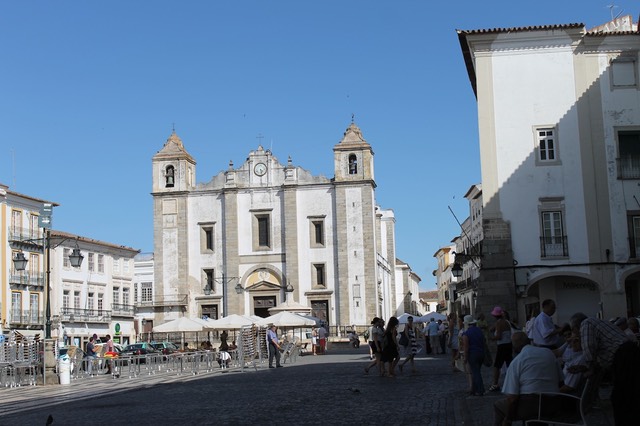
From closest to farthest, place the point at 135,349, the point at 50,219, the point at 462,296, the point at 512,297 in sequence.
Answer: the point at 50,219
the point at 512,297
the point at 135,349
the point at 462,296

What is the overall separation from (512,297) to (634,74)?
27.7 ft

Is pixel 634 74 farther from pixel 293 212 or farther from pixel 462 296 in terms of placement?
pixel 462 296

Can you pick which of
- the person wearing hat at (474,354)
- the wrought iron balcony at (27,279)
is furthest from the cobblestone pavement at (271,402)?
the wrought iron balcony at (27,279)

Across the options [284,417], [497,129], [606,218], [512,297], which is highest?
[497,129]

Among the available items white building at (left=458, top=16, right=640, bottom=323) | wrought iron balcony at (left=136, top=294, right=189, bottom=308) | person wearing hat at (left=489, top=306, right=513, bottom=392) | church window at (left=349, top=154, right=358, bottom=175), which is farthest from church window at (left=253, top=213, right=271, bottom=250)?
person wearing hat at (left=489, top=306, right=513, bottom=392)

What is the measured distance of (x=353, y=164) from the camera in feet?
188

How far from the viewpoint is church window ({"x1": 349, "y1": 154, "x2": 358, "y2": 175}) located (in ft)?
187

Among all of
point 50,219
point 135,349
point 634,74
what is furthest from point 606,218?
point 135,349

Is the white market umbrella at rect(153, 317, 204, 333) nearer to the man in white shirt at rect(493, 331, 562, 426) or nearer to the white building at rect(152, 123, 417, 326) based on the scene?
the white building at rect(152, 123, 417, 326)

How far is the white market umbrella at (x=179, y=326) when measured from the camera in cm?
3556

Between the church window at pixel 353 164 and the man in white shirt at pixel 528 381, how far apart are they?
49.2 meters

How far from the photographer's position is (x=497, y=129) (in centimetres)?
2877

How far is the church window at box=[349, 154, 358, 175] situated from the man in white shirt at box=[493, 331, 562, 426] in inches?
1936

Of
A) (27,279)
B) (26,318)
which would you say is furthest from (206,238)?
(26,318)
